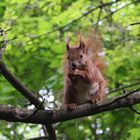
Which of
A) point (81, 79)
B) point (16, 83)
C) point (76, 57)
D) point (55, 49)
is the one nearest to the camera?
point (16, 83)

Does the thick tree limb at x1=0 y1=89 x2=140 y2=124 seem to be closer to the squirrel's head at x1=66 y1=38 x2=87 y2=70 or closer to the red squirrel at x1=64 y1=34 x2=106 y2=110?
the red squirrel at x1=64 y1=34 x2=106 y2=110

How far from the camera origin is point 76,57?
3361 mm

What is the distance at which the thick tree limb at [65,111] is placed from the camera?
8.83 feet

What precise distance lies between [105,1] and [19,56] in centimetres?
145

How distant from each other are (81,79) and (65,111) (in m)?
0.44

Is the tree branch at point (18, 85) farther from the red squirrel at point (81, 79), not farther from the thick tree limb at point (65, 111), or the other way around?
the red squirrel at point (81, 79)

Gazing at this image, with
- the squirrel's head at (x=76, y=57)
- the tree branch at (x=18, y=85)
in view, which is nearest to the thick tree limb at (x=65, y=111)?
the tree branch at (x=18, y=85)

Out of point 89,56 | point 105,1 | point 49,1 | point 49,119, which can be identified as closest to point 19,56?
point 49,1

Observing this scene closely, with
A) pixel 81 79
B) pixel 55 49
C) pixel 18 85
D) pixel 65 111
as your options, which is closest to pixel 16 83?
pixel 18 85

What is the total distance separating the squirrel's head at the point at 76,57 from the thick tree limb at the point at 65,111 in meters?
0.53

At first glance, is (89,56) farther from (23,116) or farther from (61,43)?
(61,43)

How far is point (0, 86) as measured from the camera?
5.11 metres

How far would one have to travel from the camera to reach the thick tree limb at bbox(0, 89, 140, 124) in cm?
269

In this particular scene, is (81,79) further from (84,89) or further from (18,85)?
(18,85)
